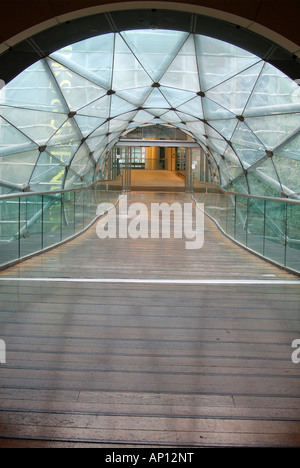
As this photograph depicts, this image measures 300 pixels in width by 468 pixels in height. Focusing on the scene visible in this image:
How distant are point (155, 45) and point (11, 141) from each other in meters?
5.51

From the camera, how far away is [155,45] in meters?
10.8

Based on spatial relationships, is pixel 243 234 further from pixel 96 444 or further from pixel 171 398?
pixel 96 444

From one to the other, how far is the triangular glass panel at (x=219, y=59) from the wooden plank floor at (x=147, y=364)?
4.89 m

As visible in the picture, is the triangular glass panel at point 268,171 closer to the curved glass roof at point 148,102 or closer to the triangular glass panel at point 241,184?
the curved glass roof at point 148,102

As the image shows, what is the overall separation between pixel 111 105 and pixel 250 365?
1371cm

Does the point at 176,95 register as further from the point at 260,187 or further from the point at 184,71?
the point at 260,187

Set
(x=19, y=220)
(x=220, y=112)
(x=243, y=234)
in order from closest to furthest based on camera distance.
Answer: (x=19, y=220) → (x=243, y=234) → (x=220, y=112)

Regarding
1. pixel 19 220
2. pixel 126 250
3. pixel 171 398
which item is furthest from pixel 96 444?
pixel 126 250

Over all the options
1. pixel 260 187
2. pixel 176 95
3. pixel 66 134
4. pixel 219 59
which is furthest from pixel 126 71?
pixel 260 187

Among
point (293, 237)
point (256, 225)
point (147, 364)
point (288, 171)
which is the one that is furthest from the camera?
point (288, 171)

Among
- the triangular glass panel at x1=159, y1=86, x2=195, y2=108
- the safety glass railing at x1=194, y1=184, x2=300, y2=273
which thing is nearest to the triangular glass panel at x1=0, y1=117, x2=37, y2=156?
the triangular glass panel at x1=159, y1=86, x2=195, y2=108

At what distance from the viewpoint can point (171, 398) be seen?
3.78 m

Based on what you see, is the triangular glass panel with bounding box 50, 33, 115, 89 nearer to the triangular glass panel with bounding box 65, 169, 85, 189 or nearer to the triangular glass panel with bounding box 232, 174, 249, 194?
the triangular glass panel with bounding box 65, 169, 85, 189
